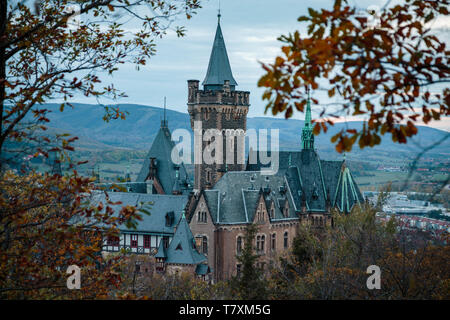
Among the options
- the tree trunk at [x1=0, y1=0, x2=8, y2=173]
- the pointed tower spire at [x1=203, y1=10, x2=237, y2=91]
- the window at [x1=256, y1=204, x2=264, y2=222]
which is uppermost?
the pointed tower spire at [x1=203, y1=10, x2=237, y2=91]

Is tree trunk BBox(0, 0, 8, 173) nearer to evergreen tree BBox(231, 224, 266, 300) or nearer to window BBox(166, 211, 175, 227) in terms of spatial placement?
evergreen tree BBox(231, 224, 266, 300)

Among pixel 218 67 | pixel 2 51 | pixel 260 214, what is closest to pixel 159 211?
pixel 260 214

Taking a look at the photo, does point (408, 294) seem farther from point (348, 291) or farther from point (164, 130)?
point (164, 130)

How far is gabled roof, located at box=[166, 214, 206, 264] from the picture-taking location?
55750 millimetres

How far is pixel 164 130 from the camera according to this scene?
278 ft

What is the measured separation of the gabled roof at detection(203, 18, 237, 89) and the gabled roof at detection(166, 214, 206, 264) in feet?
71.1

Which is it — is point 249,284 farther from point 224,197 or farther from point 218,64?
point 218,64

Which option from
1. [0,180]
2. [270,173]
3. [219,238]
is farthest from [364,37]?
[270,173]

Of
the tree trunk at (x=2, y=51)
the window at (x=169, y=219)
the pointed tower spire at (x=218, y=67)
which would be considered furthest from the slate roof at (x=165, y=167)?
the tree trunk at (x=2, y=51)

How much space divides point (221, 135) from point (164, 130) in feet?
47.6

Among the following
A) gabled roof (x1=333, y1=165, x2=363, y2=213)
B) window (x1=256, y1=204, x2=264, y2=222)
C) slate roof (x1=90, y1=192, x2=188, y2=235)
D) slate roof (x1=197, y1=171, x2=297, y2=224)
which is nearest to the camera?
slate roof (x1=197, y1=171, x2=297, y2=224)

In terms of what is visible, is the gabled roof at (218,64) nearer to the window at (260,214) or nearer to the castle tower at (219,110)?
the castle tower at (219,110)

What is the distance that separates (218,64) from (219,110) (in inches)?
234

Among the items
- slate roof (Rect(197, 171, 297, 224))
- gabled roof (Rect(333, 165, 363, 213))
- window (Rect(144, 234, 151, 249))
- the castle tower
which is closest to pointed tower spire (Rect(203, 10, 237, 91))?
the castle tower
